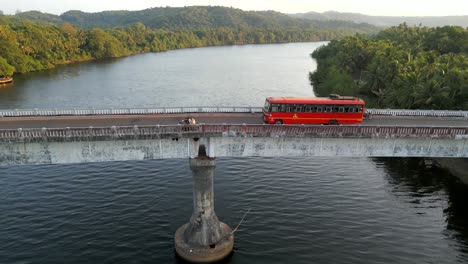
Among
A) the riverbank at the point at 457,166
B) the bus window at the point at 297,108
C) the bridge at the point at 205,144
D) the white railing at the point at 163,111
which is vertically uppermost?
the bus window at the point at 297,108

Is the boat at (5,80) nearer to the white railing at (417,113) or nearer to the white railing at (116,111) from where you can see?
the white railing at (116,111)

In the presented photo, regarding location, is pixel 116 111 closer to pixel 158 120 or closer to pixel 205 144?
pixel 158 120

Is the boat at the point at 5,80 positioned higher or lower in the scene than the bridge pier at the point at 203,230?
higher

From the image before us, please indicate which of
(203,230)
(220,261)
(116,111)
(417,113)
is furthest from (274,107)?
(417,113)

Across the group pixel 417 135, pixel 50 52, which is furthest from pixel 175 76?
pixel 417 135

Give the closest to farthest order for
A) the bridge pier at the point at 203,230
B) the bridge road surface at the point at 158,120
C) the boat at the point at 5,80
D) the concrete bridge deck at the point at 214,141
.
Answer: the concrete bridge deck at the point at 214,141 → the bridge pier at the point at 203,230 → the bridge road surface at the point at 158,120 → the boat at the point at 5,80

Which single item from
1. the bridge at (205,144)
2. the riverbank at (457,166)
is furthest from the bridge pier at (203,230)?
the riverbank at (457,166)

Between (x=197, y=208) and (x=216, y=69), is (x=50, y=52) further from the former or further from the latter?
(x=197, y=208)
